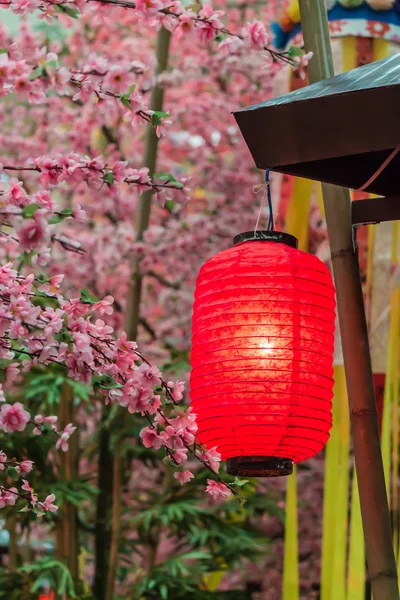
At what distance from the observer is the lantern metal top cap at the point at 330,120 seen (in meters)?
1.99

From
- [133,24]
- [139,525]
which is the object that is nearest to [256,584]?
[139,525]

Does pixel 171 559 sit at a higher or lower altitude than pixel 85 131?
lower

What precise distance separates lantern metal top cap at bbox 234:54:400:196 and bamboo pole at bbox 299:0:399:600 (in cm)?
27

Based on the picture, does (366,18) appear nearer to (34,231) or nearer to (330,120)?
(330,120)

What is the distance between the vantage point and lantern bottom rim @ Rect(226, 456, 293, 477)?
2.48 metres

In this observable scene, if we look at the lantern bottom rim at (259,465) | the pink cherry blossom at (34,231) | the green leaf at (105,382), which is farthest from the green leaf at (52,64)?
the lantern bottom rim at (259,465)

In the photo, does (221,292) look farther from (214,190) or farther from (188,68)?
(214,190)

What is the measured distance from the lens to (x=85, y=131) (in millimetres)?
7457

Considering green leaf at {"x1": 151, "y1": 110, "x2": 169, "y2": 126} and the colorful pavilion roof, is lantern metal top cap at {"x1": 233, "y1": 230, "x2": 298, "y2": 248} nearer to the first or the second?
green leaf at {"x1": 151, "y1": 110, "x2": 169, "y2": 126}

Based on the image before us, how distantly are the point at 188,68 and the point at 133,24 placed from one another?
6.56 ft

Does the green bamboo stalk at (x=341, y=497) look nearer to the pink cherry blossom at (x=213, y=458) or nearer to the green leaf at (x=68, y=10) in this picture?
the pink cherry blossom at (x=213, y=458)

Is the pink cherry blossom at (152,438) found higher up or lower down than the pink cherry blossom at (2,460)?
higher up

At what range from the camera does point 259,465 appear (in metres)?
2.50

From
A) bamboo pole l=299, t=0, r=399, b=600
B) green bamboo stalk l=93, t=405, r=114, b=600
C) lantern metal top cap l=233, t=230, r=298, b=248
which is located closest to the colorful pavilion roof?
bamboo pole l=299, t=0, r=399, b=600
